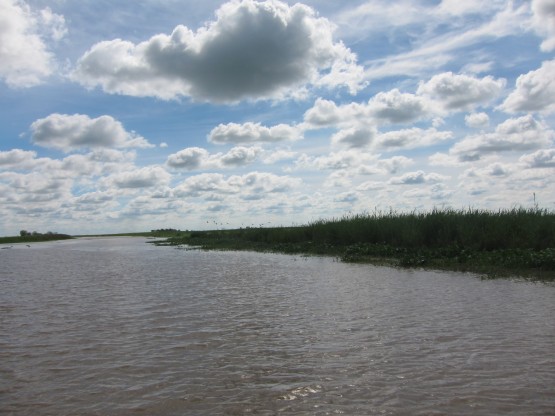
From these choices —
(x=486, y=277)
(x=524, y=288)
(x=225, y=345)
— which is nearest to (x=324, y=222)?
(x=486, y=277)

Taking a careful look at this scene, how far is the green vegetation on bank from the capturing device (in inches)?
563

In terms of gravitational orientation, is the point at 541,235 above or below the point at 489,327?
above

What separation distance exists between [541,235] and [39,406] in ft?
59.8

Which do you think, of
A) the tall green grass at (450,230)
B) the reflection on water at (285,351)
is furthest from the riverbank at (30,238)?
the reflection on water at (285,351)

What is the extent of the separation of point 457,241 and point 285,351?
15.9 meters

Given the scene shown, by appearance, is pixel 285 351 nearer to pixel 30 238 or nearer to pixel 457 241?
pixel 457 241

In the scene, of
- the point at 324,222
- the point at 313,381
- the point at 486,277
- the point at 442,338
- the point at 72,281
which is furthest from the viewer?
the point at 324,222

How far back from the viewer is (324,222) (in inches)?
1243

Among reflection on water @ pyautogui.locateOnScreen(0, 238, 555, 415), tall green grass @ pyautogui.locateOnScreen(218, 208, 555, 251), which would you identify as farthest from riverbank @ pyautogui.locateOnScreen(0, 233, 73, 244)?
reflection on water @ pyautogui.locateOnScreen(0, 238, 555, 415)

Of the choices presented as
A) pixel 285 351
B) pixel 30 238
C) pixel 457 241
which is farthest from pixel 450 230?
pixel 30 238

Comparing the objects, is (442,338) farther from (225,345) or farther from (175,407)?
(175,407)

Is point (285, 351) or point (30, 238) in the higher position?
point (30, 238)

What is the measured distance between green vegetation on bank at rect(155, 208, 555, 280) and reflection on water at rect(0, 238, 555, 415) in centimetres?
315

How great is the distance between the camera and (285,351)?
5914 mm
